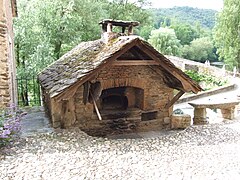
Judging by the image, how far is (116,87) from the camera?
817 centimetres

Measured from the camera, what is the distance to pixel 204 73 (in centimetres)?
2364

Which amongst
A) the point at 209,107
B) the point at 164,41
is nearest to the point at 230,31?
the point at 164,41

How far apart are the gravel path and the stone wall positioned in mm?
724

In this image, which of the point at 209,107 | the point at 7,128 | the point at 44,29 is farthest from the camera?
the point at 44,29

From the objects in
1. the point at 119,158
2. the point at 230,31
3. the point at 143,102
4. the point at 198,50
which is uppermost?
the point at 198,50

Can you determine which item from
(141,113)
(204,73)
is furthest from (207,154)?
(204,73)

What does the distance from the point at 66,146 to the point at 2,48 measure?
124 inches

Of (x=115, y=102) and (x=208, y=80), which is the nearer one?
(x=115, y=102)

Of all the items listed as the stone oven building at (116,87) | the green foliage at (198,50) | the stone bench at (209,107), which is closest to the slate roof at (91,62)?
the stone oven building at (116,87)

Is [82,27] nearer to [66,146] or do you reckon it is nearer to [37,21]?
[37,21]

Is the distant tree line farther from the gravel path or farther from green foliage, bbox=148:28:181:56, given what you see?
green foliage, bbox=148:28:181:56

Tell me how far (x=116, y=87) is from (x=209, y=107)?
Answer: 3.57 m

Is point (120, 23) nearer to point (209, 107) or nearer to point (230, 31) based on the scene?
point (209, 107)

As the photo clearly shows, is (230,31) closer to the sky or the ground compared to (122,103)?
closer to the sky
